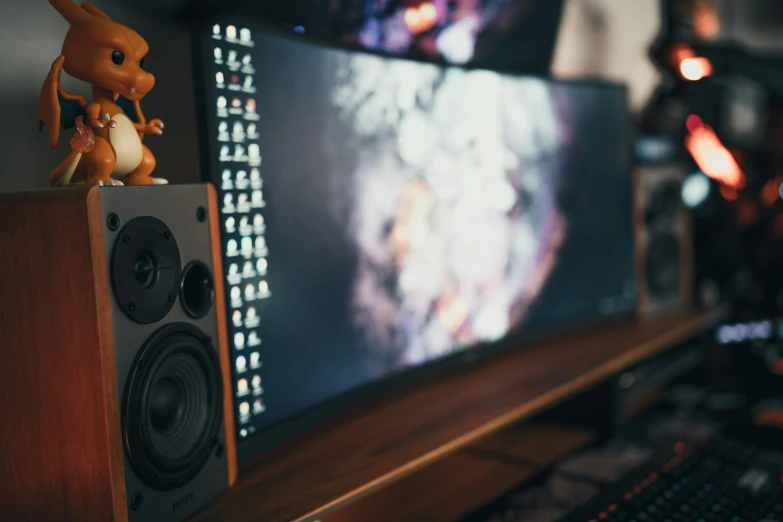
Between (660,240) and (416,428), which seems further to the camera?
(660,240)

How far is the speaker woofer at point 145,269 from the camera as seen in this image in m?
0.57

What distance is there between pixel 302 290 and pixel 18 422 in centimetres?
33

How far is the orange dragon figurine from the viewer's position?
62cm

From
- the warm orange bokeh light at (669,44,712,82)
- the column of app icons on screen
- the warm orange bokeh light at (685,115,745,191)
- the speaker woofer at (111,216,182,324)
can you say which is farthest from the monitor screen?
the warm orange bokeh light at (685,115,745,191)

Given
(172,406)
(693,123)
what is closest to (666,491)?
(172,406)

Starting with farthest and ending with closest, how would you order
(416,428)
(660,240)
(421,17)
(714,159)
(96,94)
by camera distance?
(714,159), (660,240), (421,17), (416,428), (96,94)

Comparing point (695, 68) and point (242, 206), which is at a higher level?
point (695, 68)

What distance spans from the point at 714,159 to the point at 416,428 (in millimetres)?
1076

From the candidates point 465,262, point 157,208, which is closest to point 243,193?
point 157,208

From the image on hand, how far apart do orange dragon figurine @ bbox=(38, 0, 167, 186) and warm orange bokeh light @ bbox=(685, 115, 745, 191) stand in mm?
1315

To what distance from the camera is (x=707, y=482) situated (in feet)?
2.89

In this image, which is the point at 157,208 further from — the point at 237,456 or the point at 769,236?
the point at 769,236

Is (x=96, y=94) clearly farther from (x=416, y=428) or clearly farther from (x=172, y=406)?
(x=416, y=428)

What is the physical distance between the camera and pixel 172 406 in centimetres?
63
